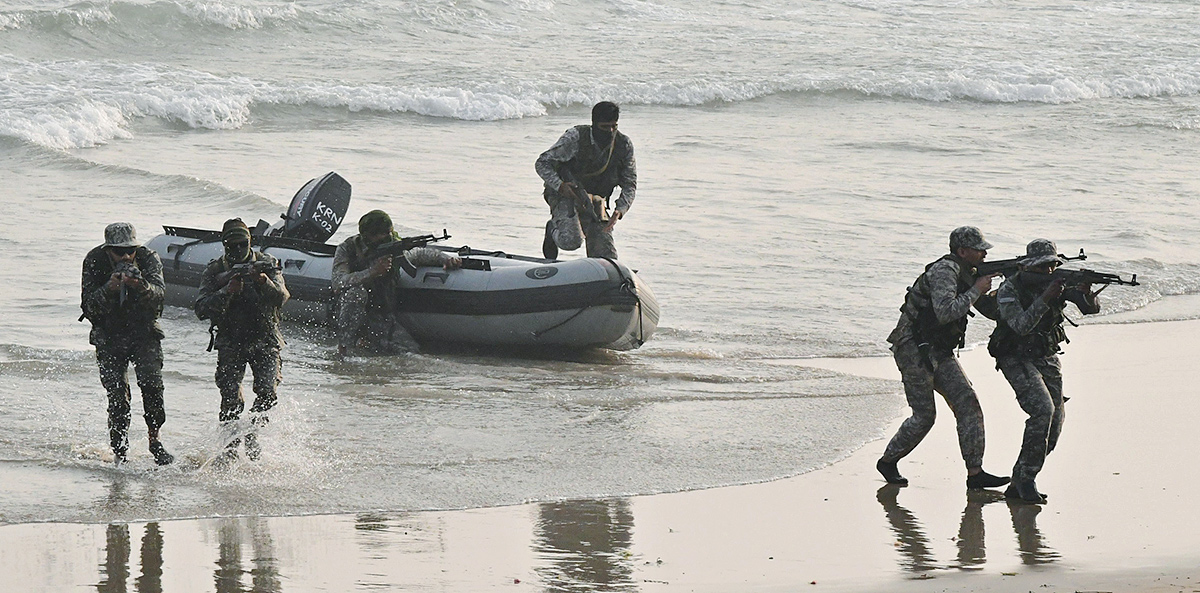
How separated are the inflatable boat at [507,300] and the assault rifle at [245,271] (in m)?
3.05

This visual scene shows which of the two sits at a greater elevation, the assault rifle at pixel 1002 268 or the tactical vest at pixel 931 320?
the assault rifle at pixel 1002 268

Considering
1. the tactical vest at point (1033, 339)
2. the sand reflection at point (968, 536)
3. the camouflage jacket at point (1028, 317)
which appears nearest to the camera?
the sand reflection at point (968, 536)

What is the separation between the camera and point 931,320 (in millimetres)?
7145

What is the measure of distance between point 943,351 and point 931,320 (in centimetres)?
17

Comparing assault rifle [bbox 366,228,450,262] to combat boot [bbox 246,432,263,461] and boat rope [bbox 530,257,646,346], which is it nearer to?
boat rope [bbox 530,257,646,346]

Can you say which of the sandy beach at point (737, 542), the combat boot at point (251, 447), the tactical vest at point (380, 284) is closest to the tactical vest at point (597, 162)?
the tactical vest at point (380, 284)

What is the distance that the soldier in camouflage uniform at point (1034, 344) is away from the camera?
6895 millimetres

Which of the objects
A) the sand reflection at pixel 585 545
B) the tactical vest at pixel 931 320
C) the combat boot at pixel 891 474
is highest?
the tactical vest at pixel 931 320

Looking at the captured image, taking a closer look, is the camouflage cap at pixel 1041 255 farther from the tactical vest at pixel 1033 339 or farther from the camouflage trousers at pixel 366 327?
the camouflage trousers at pixel 366 327

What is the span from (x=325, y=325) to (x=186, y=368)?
1.35 metres

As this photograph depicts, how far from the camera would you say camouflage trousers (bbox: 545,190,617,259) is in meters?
11.3

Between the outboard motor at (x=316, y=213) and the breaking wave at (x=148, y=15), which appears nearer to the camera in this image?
the outboard motor at (x=316, y=213)

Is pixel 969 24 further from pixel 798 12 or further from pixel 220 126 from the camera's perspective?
pixel 220 126

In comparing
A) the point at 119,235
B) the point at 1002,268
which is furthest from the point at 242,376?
the point at 1002,268
